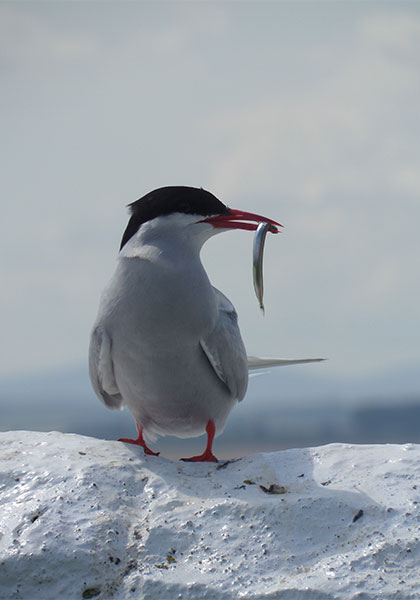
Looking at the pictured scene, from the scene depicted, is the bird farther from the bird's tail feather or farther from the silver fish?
the bird's tail feather

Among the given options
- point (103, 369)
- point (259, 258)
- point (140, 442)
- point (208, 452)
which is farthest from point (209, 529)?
point (259, 258)

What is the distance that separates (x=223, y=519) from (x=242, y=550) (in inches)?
10.2

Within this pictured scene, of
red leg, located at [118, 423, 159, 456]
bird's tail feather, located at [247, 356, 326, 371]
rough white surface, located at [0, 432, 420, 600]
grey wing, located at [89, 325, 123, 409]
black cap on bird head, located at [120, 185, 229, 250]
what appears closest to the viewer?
rough white surface, located at [0, 432, 420, 600]

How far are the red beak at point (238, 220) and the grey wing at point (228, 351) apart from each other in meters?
0.60

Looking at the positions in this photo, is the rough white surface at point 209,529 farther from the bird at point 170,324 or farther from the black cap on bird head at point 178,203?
the black cap on bird head at point 178,203

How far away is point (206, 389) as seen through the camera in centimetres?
535

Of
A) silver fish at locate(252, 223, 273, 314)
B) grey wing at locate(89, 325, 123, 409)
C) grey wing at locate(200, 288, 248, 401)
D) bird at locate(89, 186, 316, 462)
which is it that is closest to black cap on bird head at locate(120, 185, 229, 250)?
bird at locate(89, 186, 316, 462)

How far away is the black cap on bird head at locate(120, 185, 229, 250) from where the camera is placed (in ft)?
17.1

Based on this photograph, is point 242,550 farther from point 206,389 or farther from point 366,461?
point 206,389

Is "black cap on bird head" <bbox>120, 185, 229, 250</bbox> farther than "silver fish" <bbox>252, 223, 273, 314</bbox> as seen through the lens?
No

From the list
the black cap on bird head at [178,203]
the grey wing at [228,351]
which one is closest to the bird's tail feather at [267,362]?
the grey wing at [228,351]

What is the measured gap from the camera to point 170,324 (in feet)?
16.5

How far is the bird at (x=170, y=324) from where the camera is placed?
16.6 feet

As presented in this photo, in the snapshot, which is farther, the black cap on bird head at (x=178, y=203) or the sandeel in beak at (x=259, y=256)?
the sandeel in beak at (x=259, y=256)
